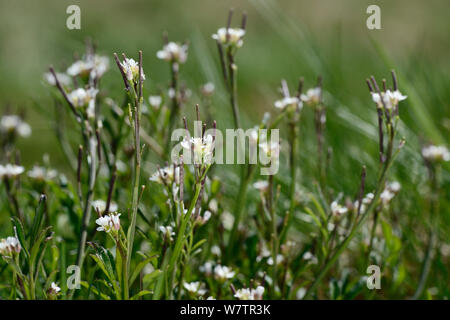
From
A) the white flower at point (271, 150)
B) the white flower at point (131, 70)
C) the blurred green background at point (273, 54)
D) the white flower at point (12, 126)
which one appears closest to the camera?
the white flower at point (131, 70)

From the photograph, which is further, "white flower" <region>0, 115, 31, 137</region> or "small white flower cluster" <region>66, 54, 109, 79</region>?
"white flower" <region>0, 115, 31, 137</region>

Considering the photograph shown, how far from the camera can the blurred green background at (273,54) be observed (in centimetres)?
110

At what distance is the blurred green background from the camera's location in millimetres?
1101

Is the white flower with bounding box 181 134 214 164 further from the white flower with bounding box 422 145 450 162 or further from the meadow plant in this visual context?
the white flower with bounding box 422 145 450 162

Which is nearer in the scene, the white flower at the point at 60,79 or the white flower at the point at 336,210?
the white flower at the point at 336,210

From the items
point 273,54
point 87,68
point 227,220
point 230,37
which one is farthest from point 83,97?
point 273,54

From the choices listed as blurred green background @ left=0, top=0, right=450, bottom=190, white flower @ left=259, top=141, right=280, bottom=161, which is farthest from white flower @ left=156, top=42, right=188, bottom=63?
white flower @ left=259, top=141, right=280, bottom=161

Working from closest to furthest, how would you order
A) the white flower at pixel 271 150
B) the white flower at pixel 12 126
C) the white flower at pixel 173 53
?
the white flower at pixel 271 150 → the white flower at pixel 173 53 → the white flower at pixel 12 126

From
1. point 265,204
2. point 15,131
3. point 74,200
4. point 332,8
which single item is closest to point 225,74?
point 265,204

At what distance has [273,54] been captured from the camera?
2643mm

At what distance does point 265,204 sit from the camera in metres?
0.68

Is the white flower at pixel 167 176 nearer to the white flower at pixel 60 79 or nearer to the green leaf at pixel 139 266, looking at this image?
the green leaf at pixel 139 266

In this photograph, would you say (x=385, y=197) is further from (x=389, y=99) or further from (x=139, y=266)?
(x=139, y=266)

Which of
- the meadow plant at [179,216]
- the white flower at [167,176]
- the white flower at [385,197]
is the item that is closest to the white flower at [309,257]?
the meadow plant at [179,216]
